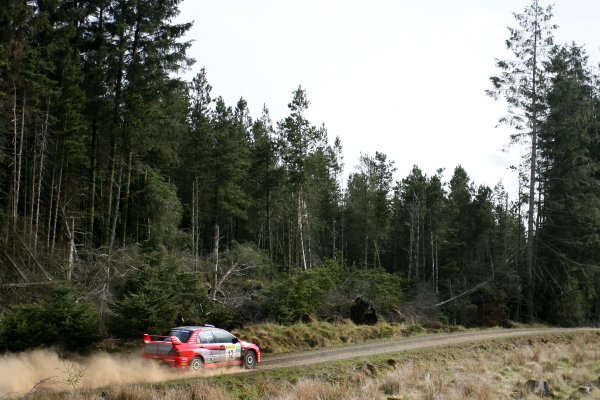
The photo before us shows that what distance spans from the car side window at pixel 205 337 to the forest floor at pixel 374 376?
3.28ft

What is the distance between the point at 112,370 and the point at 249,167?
132 ft

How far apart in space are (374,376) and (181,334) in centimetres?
637

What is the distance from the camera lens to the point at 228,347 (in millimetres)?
17391

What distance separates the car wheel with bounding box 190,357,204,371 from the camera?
16.0 m

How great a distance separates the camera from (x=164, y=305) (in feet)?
65.6

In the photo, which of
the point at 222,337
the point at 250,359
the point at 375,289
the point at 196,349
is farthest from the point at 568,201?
the point at 196,349

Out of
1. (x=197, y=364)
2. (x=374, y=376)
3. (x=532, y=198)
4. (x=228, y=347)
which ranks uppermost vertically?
(x=532, y=198)

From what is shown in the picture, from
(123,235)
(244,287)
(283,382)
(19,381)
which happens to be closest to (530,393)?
(283,382)

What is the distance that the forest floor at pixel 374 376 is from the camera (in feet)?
45.3

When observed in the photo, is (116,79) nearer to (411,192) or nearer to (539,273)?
(539,273)

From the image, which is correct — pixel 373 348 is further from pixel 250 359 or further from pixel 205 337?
pixel 205 337

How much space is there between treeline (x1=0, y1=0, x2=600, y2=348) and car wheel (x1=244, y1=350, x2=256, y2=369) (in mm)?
3786

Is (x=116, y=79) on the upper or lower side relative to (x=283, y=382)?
upper

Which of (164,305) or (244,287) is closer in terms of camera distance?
(164,305)
